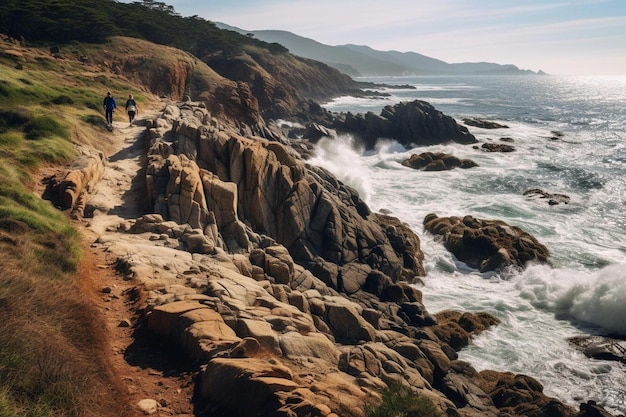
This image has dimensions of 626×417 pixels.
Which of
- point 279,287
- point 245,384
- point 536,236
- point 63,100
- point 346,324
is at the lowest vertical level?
point 536,236

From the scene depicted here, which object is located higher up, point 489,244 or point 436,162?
point 436,162

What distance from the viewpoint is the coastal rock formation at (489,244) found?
29891mm

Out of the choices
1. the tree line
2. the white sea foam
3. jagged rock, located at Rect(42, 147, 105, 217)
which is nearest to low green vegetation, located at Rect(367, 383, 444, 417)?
jagged rock, located at Rect(42, 147, 105, 217)

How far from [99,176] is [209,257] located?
8552 millimetres

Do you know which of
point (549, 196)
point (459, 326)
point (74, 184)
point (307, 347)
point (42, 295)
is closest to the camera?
point (42, 295)

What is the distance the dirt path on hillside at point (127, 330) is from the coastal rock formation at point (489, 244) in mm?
21829

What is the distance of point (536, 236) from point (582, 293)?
32.3ft

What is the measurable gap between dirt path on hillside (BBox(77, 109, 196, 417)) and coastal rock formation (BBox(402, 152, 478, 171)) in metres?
41.2

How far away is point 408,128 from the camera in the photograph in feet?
232

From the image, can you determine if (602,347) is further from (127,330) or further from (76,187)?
(76,187)

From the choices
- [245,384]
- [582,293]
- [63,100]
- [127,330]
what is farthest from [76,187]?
[582,293]

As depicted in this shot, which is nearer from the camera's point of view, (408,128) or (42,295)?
(42,295)

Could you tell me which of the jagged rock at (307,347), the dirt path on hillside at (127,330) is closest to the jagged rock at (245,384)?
the dirt path on hillside at (127,330)

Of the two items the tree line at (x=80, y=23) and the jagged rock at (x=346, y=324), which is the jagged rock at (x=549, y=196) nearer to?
the jagged rock at (x=346, y=324)
